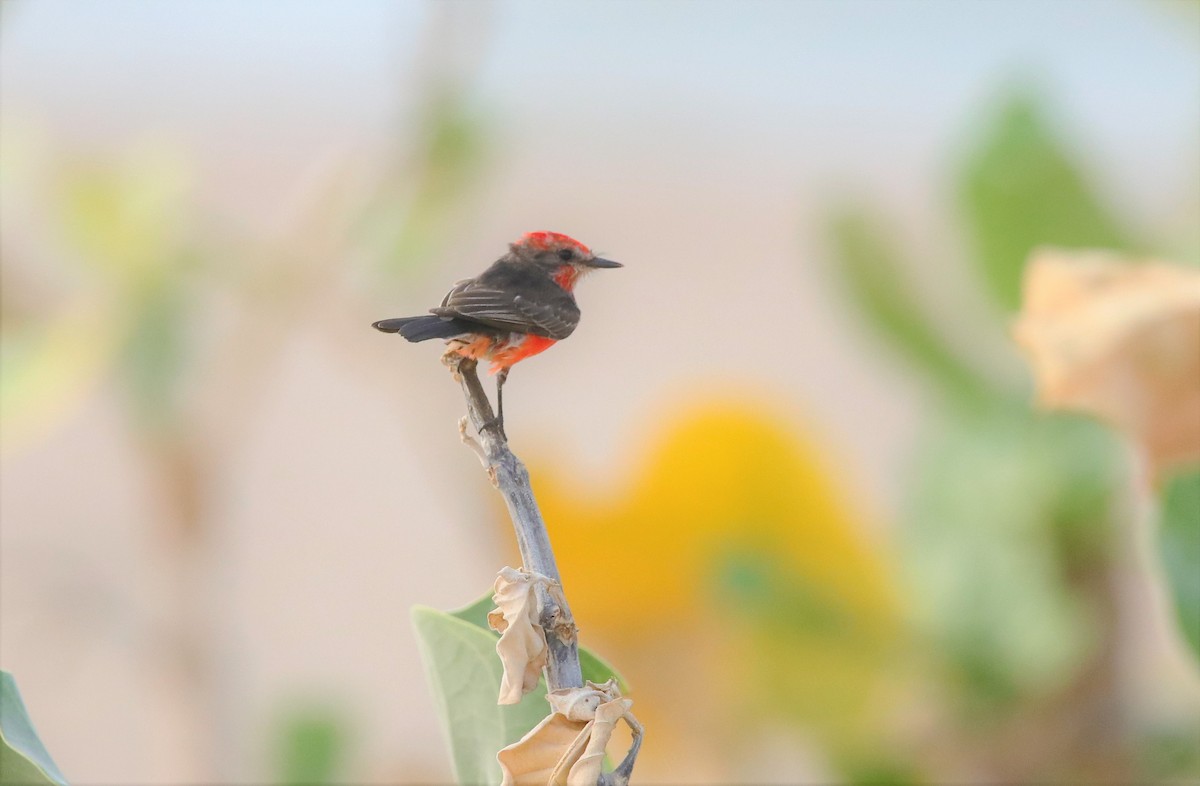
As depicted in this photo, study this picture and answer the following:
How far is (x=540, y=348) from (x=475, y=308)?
0.04 m

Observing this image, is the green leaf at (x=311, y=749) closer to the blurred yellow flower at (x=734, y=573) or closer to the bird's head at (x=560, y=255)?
the blurred yellow flower at (x=734, y=573)

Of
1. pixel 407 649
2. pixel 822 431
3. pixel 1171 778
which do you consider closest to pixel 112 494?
pixel 407 649

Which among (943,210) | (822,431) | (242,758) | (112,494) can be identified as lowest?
(112,494)

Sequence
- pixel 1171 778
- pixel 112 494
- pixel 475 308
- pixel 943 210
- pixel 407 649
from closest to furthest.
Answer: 1. pixel 475 308
2. pixel 1171 778
3. pixel 943 210
4. pixel 407 649
5. pixel 112 494

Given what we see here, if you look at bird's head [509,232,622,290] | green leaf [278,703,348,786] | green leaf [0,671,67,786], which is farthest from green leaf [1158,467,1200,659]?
green leaf [278,703,348,786]

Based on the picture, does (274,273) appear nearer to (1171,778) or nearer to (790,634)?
(790,634)

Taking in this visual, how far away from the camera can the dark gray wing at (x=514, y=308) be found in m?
0.46

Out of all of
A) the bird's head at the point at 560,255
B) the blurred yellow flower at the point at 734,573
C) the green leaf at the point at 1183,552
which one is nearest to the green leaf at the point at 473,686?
the bird's head at the point at 560,255

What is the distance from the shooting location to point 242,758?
1625mm

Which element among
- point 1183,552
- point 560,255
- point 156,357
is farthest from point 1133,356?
point 156,357

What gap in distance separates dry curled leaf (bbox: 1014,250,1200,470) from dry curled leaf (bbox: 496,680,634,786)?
31 centimetres

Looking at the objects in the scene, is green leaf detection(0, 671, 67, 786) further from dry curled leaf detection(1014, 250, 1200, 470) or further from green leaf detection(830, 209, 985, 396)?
green leaf detection(830, 209, 985, 396)

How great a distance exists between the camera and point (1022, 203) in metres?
1.30

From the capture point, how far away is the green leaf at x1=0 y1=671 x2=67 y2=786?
38 centimetres
